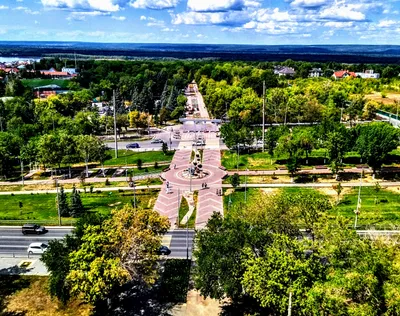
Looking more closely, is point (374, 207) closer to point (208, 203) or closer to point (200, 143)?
point (208, 203)

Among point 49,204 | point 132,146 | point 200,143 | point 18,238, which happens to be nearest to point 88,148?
point 49,204

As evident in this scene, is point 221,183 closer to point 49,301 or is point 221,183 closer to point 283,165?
point 283,165

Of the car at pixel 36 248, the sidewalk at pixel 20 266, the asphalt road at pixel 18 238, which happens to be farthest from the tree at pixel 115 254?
the asphalt road at pixel 18 238

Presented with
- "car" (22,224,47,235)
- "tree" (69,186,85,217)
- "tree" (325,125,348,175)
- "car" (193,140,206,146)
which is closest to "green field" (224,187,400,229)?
"tree" (325,125,348,175)

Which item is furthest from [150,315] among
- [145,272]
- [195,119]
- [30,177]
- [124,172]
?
[195,119]

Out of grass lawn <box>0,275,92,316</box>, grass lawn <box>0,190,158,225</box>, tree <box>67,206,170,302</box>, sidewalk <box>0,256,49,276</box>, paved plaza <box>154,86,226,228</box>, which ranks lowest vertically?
grass lawn <box>0,275,92,316</box>

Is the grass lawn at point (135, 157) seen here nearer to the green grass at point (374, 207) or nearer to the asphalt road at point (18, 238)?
the asphalt road at point (18, 238)

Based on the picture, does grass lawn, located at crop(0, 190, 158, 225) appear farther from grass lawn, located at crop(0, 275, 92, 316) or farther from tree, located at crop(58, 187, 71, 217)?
grass lawn, located at crop(0, 275, 92, 316)

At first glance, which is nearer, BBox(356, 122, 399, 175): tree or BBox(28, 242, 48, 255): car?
BBox(28, 242, 48, 255): car
